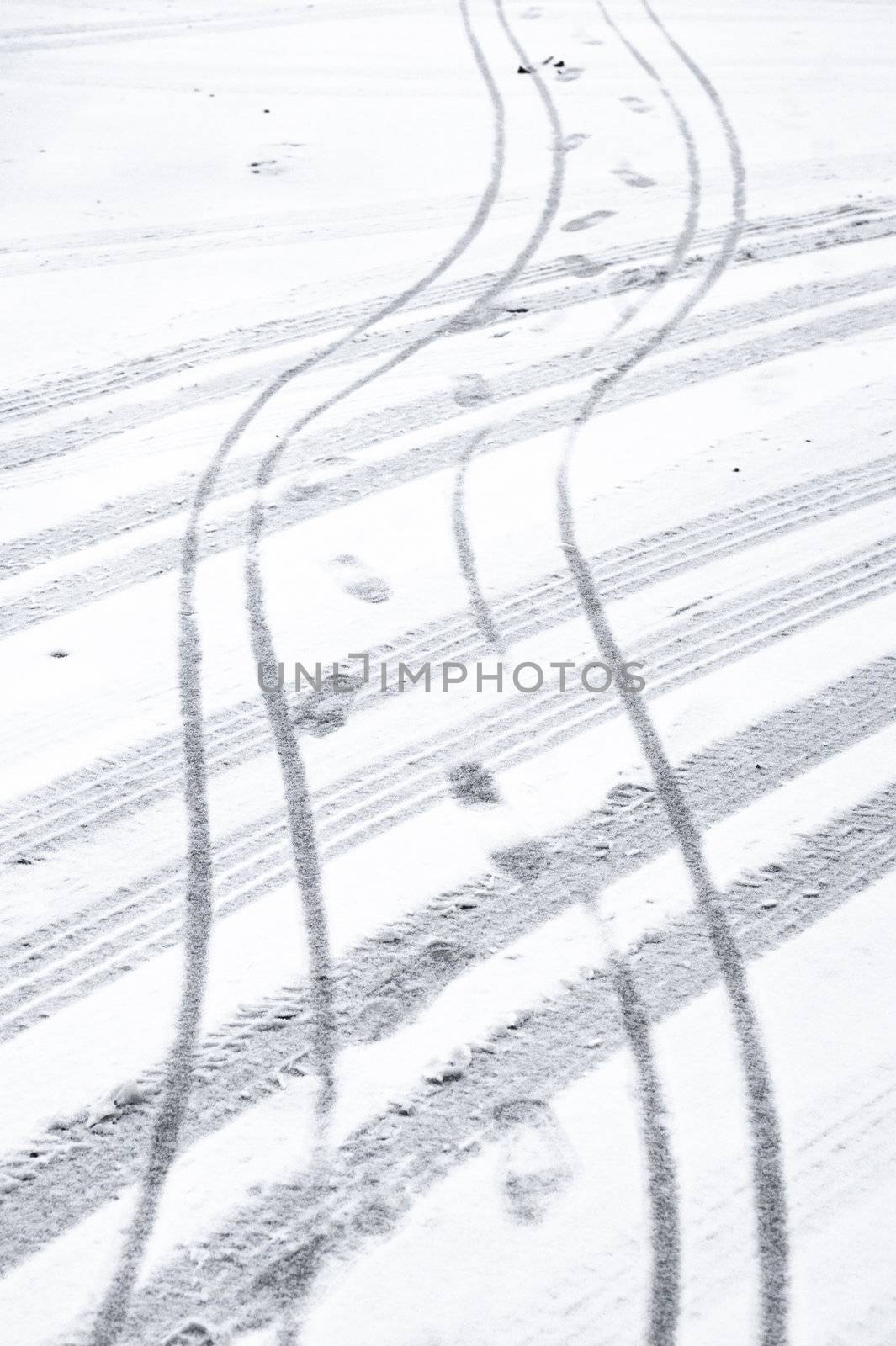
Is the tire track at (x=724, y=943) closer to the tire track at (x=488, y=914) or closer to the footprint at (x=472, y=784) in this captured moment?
the tire track at (x=488, y=914)

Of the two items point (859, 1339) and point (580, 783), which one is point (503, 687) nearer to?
point (580, 783)

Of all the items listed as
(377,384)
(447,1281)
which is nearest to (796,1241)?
(447,1281)

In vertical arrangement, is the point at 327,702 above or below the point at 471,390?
below

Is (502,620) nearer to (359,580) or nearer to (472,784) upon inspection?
(359,580)

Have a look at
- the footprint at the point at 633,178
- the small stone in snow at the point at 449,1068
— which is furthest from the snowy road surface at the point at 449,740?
the footprint at the point at 633,178

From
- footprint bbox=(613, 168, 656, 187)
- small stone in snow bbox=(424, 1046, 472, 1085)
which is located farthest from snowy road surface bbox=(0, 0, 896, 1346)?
footprint bbox=(613, 168, 656, 187)

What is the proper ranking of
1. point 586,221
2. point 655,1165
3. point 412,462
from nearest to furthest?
1. point 655,1165
2. point 412,462
3. point 586,221

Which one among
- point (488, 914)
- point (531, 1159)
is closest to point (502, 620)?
point (488, 914)
